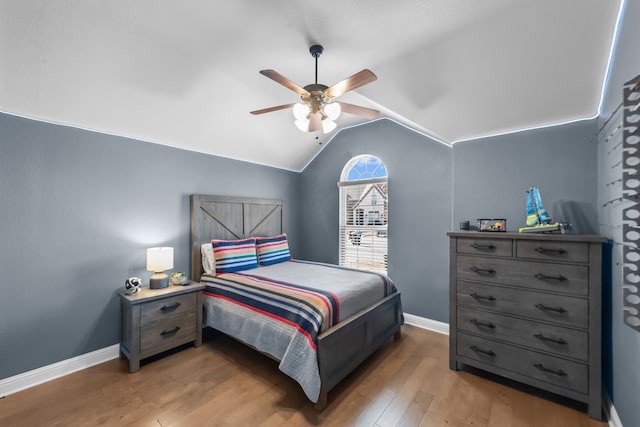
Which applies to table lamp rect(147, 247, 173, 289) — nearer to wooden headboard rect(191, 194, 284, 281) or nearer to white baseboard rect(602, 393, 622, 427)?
wooden headboard rect(191, 194, 284, 281)

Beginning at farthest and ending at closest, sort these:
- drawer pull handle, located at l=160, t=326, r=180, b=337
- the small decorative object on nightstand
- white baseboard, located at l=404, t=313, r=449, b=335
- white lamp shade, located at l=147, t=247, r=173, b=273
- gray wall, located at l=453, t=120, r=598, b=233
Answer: white baseboard, located at l=404, t=313, r=449, b=335, the small decorative object on nightstand, white lamp shade, located at l=147, t=247, r=173, b=273, drawer pull handle, located at l=160, t=326, r=180, b=337, gray wall, located at l=453, t=120, r=598, b=233

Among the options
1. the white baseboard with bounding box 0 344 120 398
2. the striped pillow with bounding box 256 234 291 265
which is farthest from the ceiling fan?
the white baseboard with bounding box 0 344 120 398

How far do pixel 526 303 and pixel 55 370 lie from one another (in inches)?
160

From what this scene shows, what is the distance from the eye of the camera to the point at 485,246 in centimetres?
232

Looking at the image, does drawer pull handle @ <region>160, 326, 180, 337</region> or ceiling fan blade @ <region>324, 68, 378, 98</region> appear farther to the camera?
drawer pull handle @ <region>160, 326, 180, 337</region>

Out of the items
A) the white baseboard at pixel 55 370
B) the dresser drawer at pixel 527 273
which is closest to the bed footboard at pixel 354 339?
the dresser drawer at pixel 527 273

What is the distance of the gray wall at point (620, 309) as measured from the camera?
1362 mm

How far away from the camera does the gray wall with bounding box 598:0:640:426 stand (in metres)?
1.36

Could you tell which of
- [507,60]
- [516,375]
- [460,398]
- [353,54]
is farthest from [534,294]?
[353,54]

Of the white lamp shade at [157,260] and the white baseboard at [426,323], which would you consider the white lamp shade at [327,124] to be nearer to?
the white lamp shade at [157,260]

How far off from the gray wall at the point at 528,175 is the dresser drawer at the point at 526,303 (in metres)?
0.81

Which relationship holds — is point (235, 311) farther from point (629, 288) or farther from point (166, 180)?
point (629, 288)

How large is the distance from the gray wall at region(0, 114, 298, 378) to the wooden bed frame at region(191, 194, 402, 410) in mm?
271

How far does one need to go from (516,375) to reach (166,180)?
3939mm
